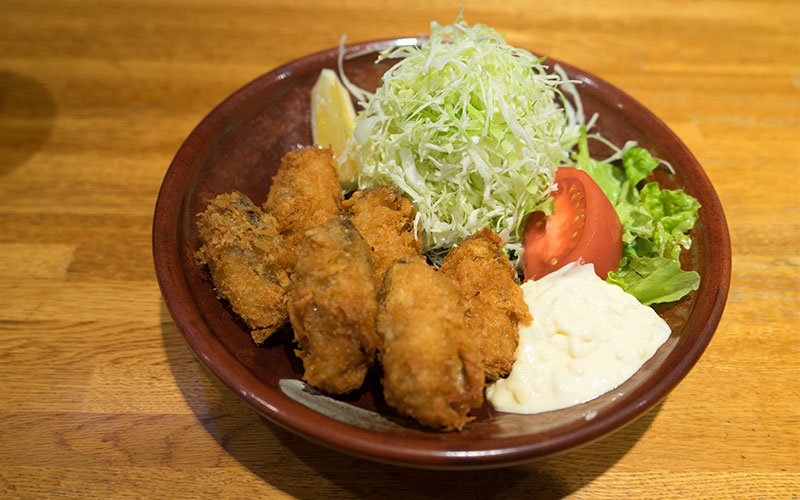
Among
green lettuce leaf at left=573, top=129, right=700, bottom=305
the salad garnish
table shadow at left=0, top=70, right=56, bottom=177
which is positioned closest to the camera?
green lettuce leaf at left=573, top=129, right=700, bottom=305

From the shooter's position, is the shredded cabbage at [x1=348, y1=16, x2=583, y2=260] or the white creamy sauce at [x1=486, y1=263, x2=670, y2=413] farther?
the shredded cabbage at [x1=348, y1=16, x2=583, y2=260]

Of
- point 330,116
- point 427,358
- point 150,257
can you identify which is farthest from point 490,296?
point 150,257

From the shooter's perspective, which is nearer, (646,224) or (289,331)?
(289,331)

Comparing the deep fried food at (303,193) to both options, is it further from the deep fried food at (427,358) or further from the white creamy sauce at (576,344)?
the white creamy sauce at (576,344)

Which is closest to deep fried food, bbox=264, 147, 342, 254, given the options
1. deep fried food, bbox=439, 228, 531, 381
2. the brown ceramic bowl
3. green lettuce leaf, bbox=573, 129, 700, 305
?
the brown ceramic bowl

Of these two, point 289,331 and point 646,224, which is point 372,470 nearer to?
point 289,331

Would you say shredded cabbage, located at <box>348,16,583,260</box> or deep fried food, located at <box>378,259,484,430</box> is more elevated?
shredded cabbage, located at <box>348,16,583,260</box>

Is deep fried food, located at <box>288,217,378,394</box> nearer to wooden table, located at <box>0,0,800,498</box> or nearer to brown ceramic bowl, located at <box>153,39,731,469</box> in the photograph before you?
brown ceramic bowl, located at <box>153,39,731,469</box>

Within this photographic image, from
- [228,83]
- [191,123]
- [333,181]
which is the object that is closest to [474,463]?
[333,181]
